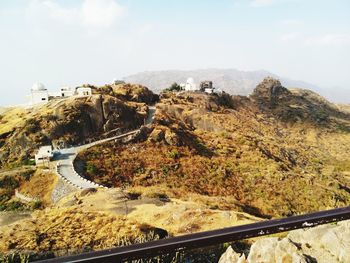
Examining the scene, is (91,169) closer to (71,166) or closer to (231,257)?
(71,166)

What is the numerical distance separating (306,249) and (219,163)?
44.2 metres

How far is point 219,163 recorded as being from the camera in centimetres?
4991

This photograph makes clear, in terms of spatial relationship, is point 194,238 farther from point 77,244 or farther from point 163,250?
point 77,244

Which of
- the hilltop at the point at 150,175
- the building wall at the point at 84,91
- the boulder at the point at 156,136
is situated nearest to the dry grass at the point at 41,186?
the hilltop at the point at 150,175

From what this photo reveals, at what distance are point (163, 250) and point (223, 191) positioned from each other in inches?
1577

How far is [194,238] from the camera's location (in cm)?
309

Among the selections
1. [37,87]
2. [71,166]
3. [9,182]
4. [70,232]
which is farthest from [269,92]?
[70,232]

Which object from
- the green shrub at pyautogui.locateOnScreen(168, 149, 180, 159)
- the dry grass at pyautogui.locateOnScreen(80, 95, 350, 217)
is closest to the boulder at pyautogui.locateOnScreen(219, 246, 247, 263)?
the dry grass at pyautogui.locateOnScreen(80, 95, 350, 217)

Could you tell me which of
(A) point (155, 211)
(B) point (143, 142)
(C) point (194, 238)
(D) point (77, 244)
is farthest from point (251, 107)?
(C) point (194, 238)

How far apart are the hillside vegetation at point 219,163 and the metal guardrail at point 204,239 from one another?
19.2 metres

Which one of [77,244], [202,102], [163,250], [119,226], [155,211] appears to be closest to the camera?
[163,250]

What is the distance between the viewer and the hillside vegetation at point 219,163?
4009 centimetres

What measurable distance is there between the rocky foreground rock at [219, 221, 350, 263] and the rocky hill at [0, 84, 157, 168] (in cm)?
3977

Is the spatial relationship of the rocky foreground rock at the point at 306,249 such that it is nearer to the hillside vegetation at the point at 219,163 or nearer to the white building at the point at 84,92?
the hillside vegetation at the point at 219,163
